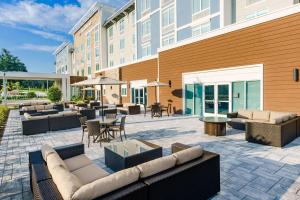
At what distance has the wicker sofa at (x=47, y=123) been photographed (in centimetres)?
864

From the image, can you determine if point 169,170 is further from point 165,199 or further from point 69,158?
point 69,158

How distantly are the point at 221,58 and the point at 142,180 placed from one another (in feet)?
33.5

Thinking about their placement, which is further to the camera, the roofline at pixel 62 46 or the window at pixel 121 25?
the roofline at pixel 62 46

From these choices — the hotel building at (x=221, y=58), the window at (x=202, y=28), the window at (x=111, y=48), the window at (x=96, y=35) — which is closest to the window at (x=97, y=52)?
the window at (x=96, y=35)

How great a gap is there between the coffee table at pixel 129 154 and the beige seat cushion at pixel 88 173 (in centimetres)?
60

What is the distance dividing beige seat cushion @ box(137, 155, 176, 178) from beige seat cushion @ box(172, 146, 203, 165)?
0.10 m

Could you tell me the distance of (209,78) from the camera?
1203 cm

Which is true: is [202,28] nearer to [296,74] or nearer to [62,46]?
[296,74]

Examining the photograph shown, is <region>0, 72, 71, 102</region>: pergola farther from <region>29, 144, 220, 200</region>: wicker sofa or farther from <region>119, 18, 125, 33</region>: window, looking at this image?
<region>29, 144, 220, 200</region>: wicker sofa

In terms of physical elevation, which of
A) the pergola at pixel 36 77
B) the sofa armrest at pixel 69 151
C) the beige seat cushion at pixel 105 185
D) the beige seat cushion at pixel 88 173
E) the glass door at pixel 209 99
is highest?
the pergola at pixel 36 77

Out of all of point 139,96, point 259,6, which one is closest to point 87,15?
point 139,96

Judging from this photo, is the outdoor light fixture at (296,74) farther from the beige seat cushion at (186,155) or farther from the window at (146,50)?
the window at (146,50)

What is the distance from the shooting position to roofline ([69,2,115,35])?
31.2 m

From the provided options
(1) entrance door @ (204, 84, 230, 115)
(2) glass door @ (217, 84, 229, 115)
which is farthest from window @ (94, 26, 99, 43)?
(2) glass door @ (217, 84, 229, 115)
